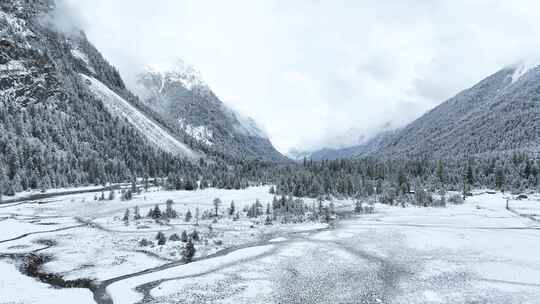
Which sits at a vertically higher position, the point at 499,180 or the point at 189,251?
the point at 499,180

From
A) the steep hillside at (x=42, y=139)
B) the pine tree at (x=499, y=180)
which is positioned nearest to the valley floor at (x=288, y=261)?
the pine tree at (x=499, y=180)

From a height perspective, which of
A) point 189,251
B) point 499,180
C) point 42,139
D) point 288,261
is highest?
point 42,139

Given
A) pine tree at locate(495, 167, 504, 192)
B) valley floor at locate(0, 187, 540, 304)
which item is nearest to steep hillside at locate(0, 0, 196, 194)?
valley floor at locate(0, 187, 540, 304)

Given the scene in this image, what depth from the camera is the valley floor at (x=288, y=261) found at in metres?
34.9

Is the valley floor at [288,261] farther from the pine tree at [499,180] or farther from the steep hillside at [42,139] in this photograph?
the steep hillside at [42,139]

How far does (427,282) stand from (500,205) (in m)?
72.2

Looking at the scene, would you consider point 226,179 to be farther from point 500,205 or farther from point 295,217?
point 500,205

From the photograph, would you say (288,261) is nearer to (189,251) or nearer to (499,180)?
(189,251)

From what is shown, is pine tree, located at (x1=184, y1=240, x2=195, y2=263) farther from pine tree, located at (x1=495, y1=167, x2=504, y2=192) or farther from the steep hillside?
pine tree, located at (x1=495, y1=167, x2=504, y2=192)

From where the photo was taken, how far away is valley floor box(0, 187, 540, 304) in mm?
34906

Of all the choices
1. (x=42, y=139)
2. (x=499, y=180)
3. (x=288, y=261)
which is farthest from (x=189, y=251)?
(x=42, y=139)

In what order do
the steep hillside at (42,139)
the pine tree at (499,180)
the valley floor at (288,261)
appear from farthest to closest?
the steep hillside at (42,139)
the pine tree at (499,180)
the valley floor at (288,261)

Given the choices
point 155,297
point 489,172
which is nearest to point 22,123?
point 155,297

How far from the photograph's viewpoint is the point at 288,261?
151 feet
